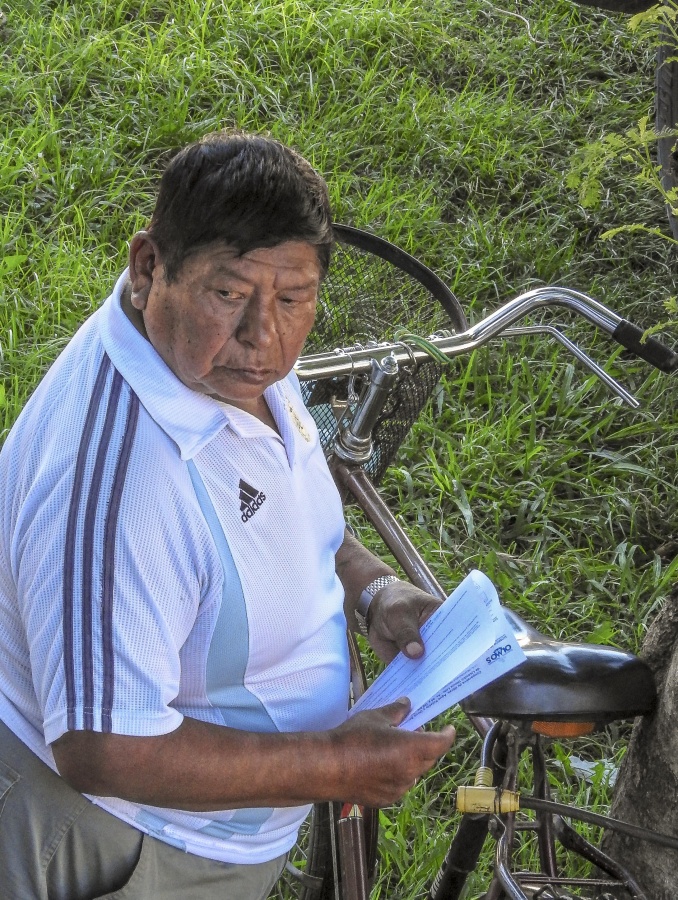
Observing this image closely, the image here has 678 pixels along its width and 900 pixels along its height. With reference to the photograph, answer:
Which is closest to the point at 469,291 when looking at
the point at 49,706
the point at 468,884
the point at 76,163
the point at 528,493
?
the point at 528,493

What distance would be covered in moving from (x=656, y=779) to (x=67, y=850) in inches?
36.5

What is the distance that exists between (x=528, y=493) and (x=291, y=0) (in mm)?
3135

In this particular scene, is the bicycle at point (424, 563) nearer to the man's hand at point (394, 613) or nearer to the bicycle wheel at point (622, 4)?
the man's hand at point (394, 613)

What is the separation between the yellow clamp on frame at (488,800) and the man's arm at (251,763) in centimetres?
10

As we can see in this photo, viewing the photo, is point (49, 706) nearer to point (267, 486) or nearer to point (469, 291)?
point (267, 486)

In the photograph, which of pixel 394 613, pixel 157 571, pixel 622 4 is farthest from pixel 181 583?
pixel 622 4

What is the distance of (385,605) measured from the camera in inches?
73.3

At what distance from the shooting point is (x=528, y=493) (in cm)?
362

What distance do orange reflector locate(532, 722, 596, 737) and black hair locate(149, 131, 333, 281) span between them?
Result: 30.1 inches

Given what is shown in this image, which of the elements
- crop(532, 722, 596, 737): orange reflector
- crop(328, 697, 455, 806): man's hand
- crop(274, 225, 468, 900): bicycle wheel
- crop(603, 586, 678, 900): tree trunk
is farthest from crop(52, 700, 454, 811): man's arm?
crop(274, 225, 468, 900): bicycle wheel

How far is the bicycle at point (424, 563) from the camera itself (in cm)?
150

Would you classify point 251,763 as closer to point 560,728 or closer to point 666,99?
point 560,728

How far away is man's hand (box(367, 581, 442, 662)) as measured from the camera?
1806 mm

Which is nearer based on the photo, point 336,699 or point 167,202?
point 167,202
